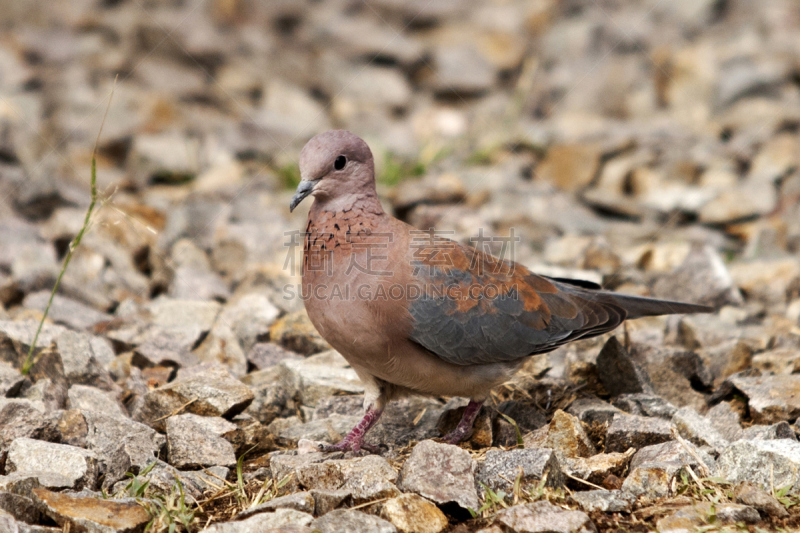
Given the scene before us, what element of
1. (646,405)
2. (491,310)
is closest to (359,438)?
(491,310)

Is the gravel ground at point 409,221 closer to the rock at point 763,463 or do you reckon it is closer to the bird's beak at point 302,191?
the rock at point 763,463

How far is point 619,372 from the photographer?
4.00 m

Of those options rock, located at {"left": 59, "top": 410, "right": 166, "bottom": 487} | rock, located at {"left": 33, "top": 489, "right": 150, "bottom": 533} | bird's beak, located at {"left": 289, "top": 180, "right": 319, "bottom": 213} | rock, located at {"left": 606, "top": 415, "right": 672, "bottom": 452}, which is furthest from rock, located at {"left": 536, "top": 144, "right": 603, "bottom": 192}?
rock, located at {"left": 33, "top": 489, "right": 150, "bottom": 533}

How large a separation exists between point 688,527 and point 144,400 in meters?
2.42

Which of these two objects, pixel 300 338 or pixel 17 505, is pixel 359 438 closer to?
pixel 300 338

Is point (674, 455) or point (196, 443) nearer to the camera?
point (674, 455)

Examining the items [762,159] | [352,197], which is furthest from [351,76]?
[352,197]

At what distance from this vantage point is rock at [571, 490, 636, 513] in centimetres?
288

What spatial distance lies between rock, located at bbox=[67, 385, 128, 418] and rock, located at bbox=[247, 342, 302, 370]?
3.03ft

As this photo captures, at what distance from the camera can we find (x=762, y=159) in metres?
7.36

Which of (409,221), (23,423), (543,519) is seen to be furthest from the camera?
(409,221)

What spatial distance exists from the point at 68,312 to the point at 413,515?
9.30 feet

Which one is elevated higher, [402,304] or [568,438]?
[402,304]

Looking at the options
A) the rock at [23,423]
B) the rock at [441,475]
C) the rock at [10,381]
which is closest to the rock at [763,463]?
the rock at [441,475]
